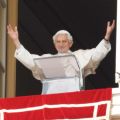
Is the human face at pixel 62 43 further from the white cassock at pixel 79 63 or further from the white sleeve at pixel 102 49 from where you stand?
the white sleeve at pixel 102 49

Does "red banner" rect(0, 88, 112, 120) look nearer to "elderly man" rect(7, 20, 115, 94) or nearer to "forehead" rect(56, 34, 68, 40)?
"elderly man" rect(7, 20, 115, 94)

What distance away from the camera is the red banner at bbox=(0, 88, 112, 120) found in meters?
7.57

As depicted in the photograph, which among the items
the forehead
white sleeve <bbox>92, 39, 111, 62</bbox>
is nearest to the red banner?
white sleeve <bbox>92, 39, 111, 62</bbox>

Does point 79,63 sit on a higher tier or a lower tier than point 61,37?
lower

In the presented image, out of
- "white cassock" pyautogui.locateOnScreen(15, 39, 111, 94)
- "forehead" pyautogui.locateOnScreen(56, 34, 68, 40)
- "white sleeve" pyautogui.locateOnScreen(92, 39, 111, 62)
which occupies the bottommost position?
"white cassock" pyautogui.locateOnScreen(15, 39, 111, 94)

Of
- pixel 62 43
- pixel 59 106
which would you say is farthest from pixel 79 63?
pixel 59 106

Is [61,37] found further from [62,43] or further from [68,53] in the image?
[68,53]

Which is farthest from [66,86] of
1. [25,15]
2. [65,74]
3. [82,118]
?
[25,15]

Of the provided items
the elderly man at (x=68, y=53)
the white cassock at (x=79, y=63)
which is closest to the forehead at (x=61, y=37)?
the elderly man at (x=68, y=53)

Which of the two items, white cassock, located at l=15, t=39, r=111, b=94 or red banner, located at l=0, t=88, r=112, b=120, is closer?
red banner, located at l=0, t=88, r=112, b=120

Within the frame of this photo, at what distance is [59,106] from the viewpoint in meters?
7.64

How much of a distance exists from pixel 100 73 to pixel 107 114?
13.5ft

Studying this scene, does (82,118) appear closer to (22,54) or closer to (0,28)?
(22,54)

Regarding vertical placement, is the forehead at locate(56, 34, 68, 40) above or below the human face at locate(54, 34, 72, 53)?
above
